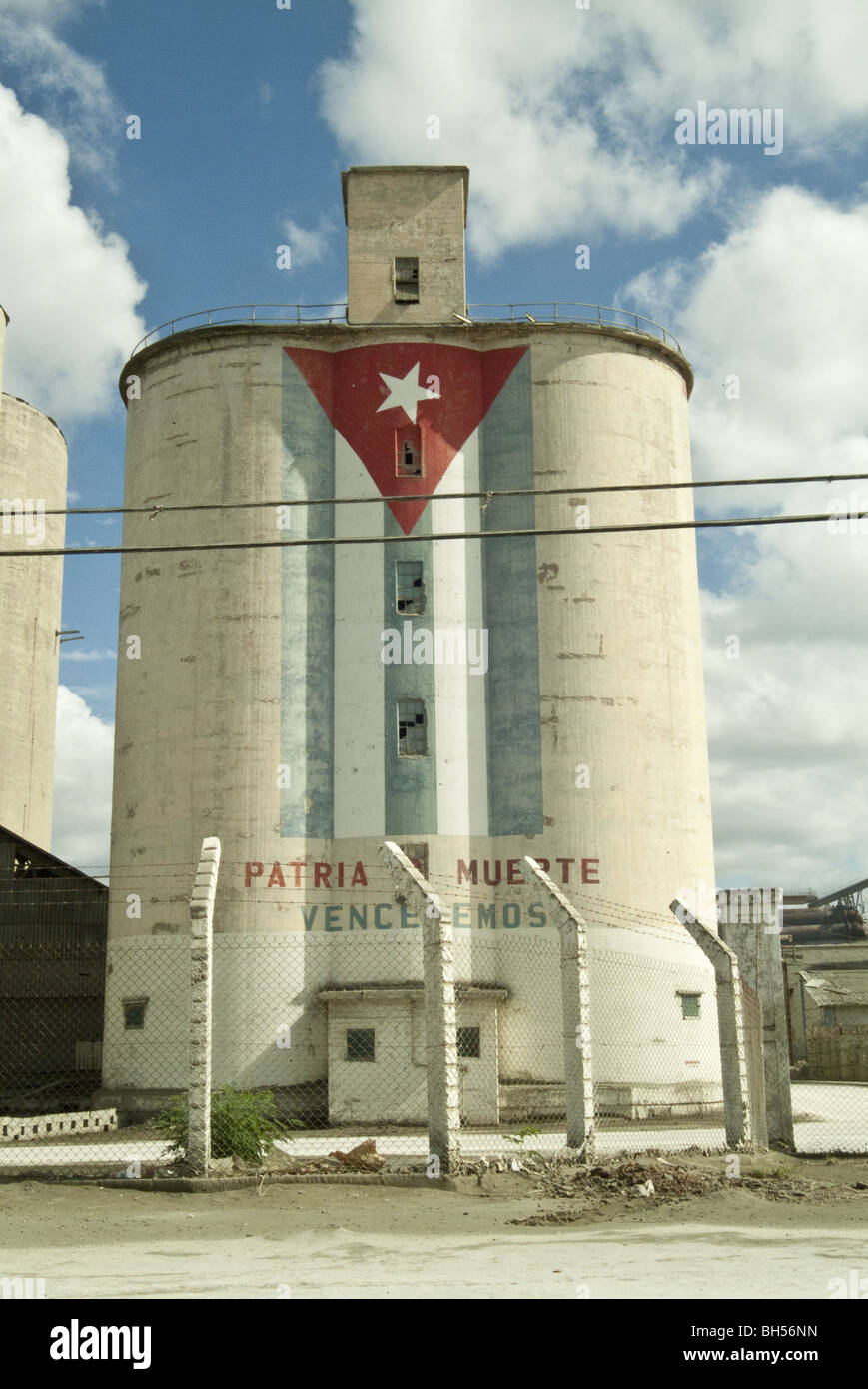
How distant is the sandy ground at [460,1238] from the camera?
33.7 feet

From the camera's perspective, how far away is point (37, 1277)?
10.8m

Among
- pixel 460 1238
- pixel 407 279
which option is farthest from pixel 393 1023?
pixel 407 279

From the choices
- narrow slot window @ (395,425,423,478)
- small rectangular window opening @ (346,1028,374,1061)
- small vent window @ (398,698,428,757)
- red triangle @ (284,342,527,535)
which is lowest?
small rectangular window opening @ (346,1028,374,1061)

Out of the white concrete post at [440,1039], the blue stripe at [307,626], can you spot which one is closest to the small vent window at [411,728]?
the blue stripe at [307,626]

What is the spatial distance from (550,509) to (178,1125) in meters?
21.7

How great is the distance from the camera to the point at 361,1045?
31.1 meters

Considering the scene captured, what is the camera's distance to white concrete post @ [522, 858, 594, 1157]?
1688 centimetres

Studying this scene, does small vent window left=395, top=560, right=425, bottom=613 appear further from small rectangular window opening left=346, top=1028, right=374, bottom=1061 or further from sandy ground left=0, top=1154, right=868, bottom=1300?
sandy ground left=0, top=1154, right=868, bottom=1300

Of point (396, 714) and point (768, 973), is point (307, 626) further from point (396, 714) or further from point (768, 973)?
point (768, 973)

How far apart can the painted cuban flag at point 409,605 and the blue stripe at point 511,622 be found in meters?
0.04

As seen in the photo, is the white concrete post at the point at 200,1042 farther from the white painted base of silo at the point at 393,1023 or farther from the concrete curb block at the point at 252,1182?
the white painted base of silo at the point at 393,1023

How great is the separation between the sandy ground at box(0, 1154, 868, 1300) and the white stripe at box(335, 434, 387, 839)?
→ 656 inches

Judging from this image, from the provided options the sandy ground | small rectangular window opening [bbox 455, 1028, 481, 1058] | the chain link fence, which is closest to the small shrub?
the sandy ground

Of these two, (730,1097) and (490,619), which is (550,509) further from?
(730,1097)
